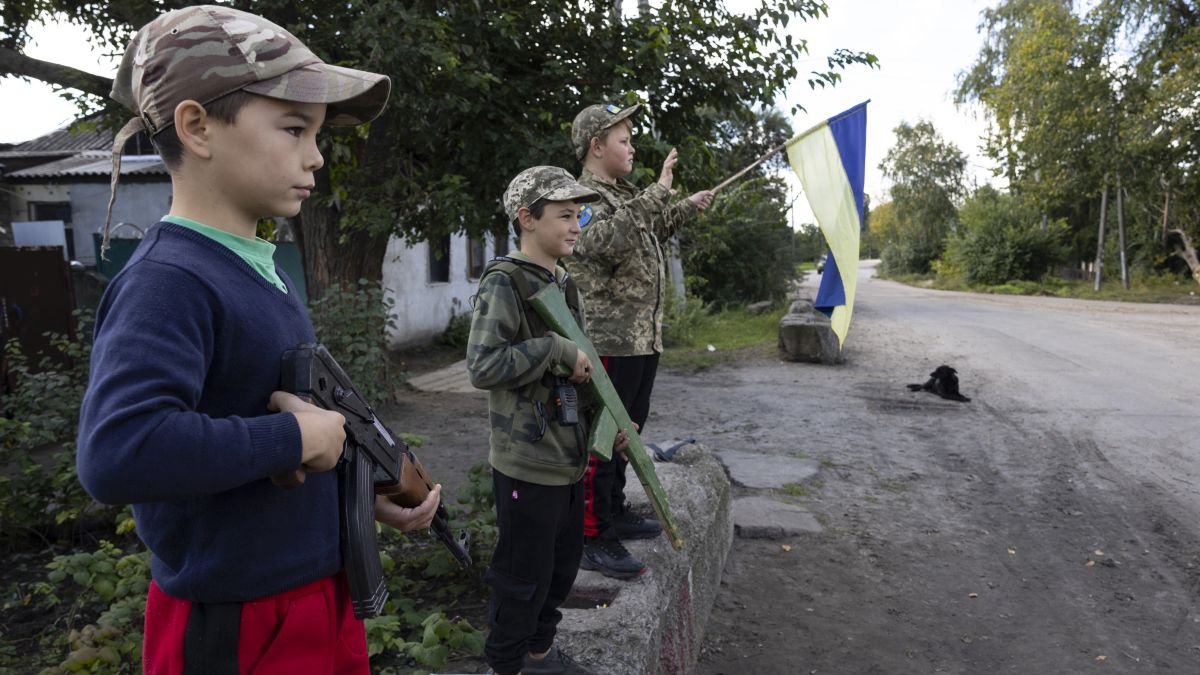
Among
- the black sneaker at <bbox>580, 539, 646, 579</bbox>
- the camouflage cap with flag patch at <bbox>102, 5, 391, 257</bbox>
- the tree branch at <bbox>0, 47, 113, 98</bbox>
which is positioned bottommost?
the black sneaker at <bbox>580, 539, 646, 579</bbox>

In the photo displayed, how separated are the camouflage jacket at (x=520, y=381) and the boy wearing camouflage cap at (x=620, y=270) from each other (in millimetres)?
809

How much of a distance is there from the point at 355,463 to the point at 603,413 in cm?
131

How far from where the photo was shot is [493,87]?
7.36 metres

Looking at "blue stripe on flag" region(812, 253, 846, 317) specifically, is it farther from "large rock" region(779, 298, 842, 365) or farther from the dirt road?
"large rock" region(779, 298, 842, 365)

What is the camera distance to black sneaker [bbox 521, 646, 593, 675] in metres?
2.60

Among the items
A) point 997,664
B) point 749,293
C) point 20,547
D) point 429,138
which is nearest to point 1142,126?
point 749,293

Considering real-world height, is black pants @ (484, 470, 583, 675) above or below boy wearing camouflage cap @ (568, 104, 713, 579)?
below

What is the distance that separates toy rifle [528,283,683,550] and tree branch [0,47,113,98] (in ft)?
19.1

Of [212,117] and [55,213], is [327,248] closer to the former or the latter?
[212,117]

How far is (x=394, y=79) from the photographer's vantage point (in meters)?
6.23

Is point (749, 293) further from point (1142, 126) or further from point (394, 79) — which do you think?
point (394, 79)

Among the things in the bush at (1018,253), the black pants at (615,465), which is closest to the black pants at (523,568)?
the black pants at (615,465)

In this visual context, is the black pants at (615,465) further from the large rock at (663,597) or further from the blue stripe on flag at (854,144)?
the blue stripe on flag at (854,144)

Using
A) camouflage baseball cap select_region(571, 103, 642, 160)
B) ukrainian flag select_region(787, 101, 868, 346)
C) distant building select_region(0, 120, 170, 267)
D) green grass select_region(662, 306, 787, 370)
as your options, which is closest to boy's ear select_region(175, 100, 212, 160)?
camouflage baseball cap select_region(571, 103, 642, 160)
